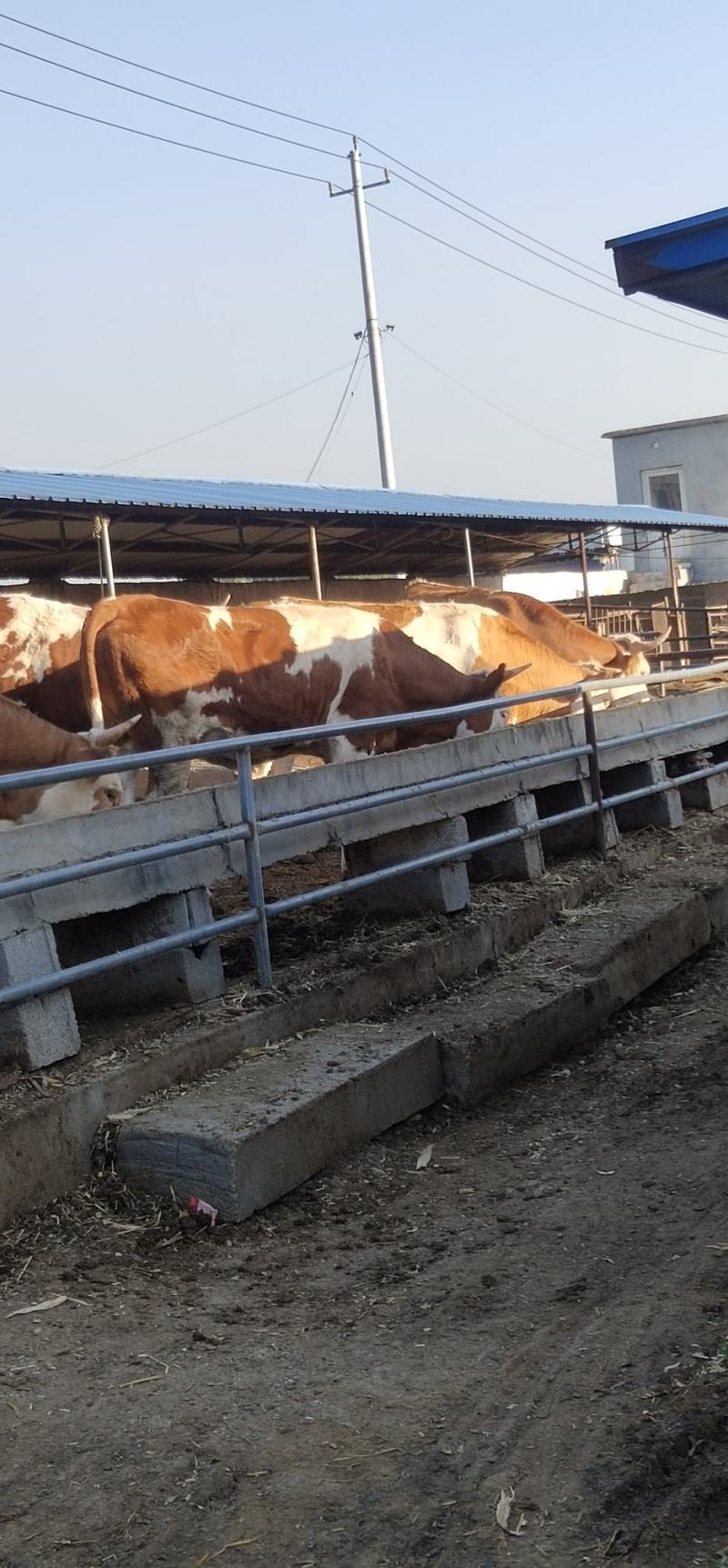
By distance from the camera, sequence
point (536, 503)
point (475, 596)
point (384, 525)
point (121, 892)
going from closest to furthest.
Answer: point (121, 892)
point (475, 596)
point (384, 525)
point (536, 503)

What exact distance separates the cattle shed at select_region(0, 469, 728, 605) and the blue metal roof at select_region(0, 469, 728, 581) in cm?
3

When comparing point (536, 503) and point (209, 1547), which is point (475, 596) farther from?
point (209, 1547)

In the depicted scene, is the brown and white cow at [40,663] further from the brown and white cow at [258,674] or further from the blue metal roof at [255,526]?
the blue metal roof at [255,526]

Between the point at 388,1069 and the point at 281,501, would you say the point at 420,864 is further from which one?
the point at 281,501

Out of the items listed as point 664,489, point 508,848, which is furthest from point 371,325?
point 508,848

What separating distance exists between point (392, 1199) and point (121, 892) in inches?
54.5

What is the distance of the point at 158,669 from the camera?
30.0ft

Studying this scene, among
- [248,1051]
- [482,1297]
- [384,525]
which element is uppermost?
[384,525]

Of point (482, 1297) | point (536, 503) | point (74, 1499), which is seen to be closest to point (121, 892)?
point (482, 1297)

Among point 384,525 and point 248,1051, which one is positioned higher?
point 384,525

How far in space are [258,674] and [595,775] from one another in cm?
257

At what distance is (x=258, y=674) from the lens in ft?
31.7

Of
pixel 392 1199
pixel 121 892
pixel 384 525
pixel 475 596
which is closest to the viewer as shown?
pixel 392 1199

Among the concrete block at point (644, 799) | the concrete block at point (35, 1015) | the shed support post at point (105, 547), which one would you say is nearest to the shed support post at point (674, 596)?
the shed support post at point (105, 547)
